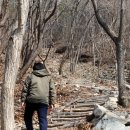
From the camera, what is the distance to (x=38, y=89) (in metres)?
8.75

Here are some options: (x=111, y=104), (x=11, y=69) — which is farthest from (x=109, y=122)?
(x=11, y=69)

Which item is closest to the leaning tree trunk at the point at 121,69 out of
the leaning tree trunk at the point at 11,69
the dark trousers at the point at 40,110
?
the dark trousers at the point at 40,110

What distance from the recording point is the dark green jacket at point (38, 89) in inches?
344

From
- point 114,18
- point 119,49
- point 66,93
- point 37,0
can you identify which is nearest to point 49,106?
point 119,49

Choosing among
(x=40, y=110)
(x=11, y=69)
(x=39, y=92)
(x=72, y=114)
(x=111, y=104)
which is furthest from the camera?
(x=111, y=104)

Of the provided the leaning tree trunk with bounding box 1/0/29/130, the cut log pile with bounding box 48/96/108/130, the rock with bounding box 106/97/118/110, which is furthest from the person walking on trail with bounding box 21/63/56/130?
the rock with bounding box 106/97/118/110

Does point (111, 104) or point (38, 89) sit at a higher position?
point (38, 89)

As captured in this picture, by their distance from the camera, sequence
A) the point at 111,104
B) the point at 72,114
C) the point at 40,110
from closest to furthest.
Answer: the point at 40,110
the point at 72,114
the point at 111,104

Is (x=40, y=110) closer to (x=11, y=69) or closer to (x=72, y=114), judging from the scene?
(x=11, y=69)

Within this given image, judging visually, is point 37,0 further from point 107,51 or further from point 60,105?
point 107,51

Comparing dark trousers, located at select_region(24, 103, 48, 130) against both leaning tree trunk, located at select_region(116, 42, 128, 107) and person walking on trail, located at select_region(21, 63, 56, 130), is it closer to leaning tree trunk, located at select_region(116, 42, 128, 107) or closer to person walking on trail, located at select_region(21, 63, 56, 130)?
person walking on trail, located at select_region(21, 63, 56, 130)

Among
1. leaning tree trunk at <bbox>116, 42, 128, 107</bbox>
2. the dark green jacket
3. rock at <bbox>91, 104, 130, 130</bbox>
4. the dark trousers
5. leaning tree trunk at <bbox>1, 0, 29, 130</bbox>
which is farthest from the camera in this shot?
leaning tree trunk at <bbox>116, 42, 128, 107</bbox>

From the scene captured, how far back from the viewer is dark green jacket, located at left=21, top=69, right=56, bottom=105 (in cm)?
874

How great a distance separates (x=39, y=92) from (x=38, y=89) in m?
0.06
